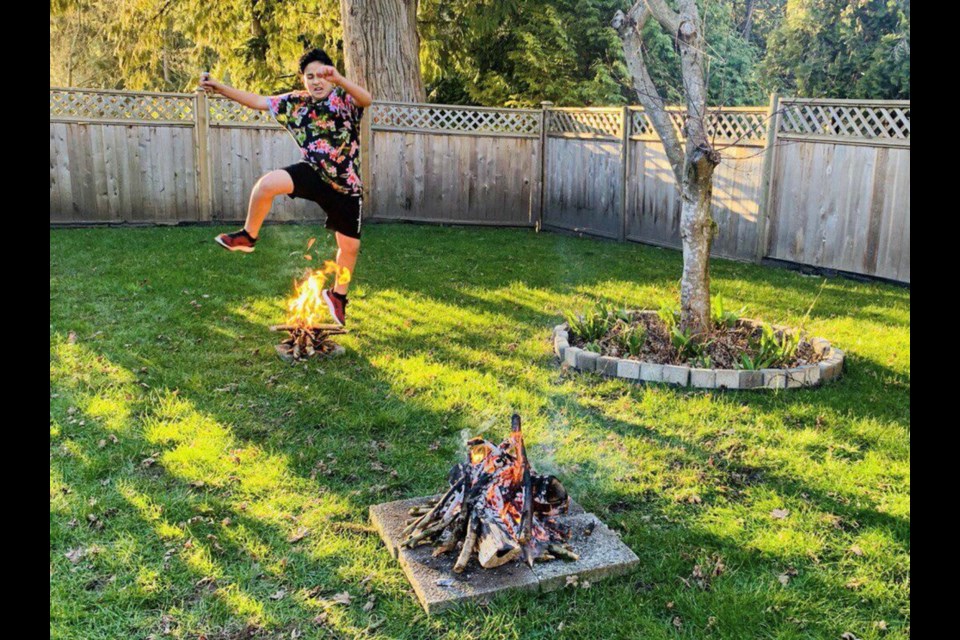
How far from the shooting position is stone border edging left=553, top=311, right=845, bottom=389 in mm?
4770

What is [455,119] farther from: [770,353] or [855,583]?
[855,583]

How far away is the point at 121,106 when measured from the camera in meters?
10.3

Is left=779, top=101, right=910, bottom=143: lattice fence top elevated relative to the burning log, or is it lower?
elevated

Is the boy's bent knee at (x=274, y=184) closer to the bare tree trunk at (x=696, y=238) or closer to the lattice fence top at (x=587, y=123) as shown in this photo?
the bare tree trunk at (x=696, y=238)

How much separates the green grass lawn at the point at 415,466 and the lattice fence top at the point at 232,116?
441 cm

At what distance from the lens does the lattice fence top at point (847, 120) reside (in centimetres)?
739

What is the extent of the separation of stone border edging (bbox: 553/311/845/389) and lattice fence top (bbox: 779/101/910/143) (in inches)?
134

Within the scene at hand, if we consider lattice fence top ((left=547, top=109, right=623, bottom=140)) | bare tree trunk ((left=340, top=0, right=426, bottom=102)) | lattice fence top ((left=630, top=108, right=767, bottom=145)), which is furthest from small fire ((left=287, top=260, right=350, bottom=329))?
bare tree trunk ((left=340, top=0, right=426, bottom=102))

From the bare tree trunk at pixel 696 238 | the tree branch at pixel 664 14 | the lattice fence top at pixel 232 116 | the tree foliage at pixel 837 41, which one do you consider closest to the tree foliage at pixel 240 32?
the lattice fence top at pixel 232 116

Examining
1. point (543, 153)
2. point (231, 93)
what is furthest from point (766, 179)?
point (231, 93)

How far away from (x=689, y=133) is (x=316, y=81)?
2.34 metres

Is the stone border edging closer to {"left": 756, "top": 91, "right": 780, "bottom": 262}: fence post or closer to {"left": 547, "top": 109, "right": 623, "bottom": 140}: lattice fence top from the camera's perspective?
{"left": 756, "top": 91, "right": 780, "bottom": 262}: fence post
